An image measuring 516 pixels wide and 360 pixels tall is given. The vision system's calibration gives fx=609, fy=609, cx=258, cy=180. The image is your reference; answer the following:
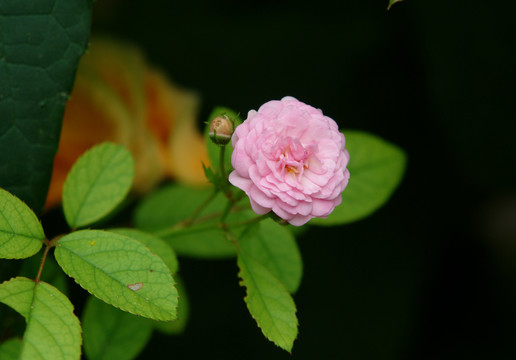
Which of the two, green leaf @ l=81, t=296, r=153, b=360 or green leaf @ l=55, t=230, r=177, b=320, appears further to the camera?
green leaf @ l=81, t=296, r=153, b=360

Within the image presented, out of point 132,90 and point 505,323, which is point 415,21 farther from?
point 505,323

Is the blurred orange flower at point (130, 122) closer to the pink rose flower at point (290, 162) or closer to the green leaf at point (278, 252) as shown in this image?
the green leaf at point (278, 252)

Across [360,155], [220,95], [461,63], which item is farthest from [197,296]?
[461,63]

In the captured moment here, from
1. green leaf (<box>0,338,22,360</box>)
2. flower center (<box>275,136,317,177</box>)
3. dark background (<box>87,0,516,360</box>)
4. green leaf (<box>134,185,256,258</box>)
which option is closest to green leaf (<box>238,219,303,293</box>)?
green leaf (<box>134,185,256,258</box>)

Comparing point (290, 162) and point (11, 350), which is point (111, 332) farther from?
point (290, 162)

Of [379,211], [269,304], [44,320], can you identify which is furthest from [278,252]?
[379,211]

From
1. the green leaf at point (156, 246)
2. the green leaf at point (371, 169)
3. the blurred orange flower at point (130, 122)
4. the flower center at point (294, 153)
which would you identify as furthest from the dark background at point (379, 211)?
the flower center at point (294, 153)

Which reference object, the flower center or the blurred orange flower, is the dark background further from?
the flower center
